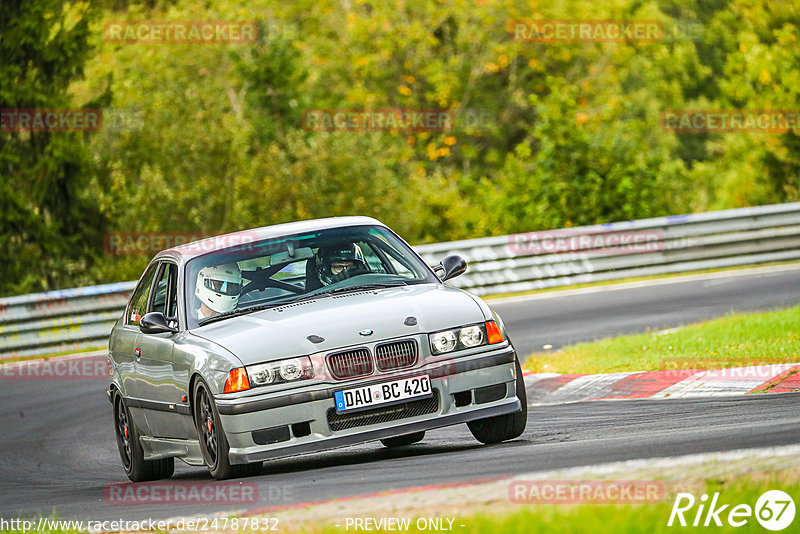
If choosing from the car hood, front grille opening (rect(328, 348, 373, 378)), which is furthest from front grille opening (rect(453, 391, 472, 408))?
front grille opening (rect(328, 348, 373, 378))

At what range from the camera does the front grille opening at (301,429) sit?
7777mm

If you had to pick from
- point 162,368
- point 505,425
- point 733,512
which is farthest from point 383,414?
point 733,512

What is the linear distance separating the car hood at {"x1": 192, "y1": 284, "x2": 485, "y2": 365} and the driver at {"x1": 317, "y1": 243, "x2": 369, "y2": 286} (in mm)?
416

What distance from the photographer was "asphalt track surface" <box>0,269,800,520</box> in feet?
22.2

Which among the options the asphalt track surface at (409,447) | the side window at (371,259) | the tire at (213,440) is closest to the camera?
the asphalt track surface at (409,447)

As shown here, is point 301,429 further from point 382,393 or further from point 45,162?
point 45,162

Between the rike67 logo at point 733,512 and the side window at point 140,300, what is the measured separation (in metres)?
5.79

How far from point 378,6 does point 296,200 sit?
49.8 ft

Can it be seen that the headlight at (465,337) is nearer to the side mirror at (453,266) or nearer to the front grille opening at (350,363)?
the front grille opening at (350,363)

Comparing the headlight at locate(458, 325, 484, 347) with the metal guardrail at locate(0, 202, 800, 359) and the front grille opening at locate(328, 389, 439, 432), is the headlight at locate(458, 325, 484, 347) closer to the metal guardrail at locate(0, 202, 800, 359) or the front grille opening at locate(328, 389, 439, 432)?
the front grille opening at locate(328, 389, 439, 432)

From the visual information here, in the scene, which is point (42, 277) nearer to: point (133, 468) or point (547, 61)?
point (133, 468)

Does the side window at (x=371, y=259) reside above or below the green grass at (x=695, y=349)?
above

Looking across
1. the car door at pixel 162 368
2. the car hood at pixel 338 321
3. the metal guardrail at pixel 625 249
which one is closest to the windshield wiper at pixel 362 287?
the car hood at pixel 338 321

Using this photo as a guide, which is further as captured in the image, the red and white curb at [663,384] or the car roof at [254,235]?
the red and white curb at [663,384]
